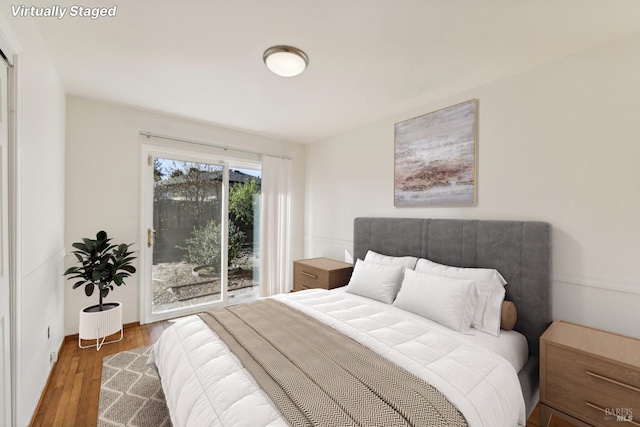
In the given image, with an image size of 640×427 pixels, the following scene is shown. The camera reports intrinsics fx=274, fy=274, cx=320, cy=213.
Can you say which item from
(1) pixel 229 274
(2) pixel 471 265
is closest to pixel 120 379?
(1) pixel 229 274

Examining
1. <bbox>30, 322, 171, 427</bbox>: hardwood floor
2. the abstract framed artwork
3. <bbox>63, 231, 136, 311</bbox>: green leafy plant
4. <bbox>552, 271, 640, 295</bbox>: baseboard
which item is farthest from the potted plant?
<bbox>552, 271, 640, 295</bbox>: baseboard

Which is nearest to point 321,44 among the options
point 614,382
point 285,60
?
point 285,60

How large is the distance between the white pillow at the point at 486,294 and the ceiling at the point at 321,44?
63.2 inches

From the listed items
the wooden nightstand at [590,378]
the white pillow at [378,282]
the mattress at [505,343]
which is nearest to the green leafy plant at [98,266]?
the white pillow at [378,282]

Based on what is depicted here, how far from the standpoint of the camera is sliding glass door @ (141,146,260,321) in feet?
10.8

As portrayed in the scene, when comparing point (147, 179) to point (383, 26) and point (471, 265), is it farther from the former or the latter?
point (471, 265)

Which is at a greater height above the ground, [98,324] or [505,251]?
[505,251]

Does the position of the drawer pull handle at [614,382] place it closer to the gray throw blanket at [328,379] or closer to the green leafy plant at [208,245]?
the gray throw blanket at [328,379]

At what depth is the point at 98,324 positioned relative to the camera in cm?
254

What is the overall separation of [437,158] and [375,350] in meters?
1.94

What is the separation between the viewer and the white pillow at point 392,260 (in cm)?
259

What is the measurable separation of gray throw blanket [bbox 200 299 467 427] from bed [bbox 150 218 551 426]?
0.05 meters

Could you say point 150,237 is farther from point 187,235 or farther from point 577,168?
point 577,168

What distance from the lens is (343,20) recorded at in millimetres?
1640
